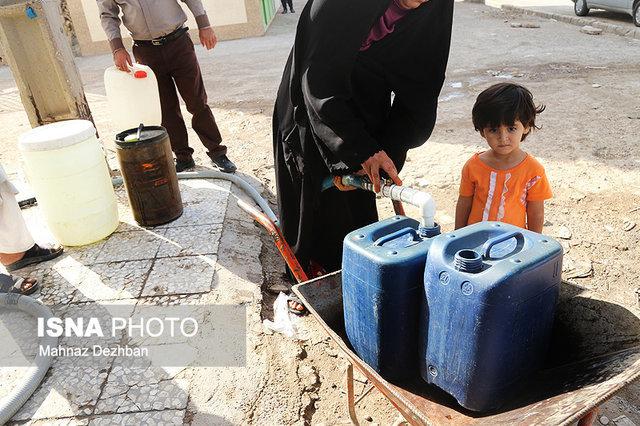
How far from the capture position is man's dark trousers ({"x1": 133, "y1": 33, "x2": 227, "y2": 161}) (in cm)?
434

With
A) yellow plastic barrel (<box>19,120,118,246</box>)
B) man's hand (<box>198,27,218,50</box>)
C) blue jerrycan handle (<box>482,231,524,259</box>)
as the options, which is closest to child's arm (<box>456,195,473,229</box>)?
blue jerrycan handle (<box>482,231,524,259</box>)

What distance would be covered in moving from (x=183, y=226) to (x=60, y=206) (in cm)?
84

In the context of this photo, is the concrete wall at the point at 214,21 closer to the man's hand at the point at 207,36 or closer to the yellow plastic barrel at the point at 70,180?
the man's hand at the point at 207,36

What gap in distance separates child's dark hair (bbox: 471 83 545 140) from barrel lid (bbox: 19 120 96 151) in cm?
258

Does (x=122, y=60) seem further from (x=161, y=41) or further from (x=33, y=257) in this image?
(x=33, y=257)

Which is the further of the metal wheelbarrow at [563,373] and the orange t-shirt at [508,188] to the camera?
the orange t-shirt at [508,188]

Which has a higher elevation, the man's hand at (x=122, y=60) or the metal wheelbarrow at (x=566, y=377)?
the man's hand at (x=122, y=60)

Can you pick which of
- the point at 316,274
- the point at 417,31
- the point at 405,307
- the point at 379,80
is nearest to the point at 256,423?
the point at 316,274

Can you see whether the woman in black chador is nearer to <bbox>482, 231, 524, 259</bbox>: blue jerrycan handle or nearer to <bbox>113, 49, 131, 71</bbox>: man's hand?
<bbox>482, 231, 524, 259</bbox>: blue jerrycan handle

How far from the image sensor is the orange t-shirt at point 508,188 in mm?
2279

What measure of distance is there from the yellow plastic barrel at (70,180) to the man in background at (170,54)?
965 millimetres

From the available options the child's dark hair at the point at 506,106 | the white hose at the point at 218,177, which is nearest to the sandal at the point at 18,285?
the white hose at the point at 218,177

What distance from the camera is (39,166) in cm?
328

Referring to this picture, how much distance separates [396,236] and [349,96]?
67cm
